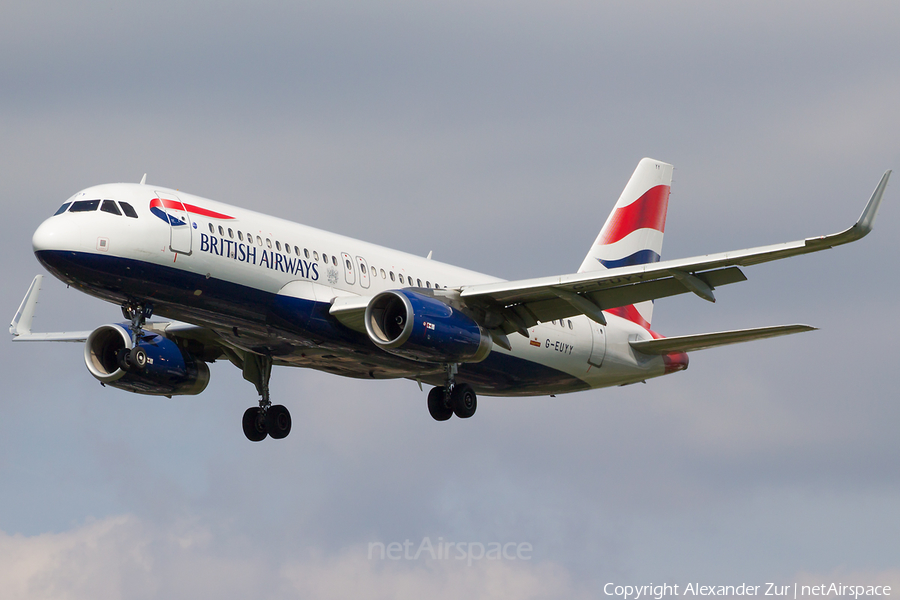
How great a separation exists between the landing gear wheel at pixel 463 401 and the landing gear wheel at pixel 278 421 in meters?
6.38

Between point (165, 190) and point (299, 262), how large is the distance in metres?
4.15

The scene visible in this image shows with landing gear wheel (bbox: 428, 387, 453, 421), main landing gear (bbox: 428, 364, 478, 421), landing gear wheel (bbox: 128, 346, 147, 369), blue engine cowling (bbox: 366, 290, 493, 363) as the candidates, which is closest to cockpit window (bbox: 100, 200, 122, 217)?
landing gear wheel (bbox: 128, 346, 147, 369)

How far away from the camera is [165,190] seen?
35500 mm

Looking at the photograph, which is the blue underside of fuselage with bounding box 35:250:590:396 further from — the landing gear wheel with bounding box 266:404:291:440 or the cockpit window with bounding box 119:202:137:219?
the landing gear wheel with bounding box 266:404:291:440

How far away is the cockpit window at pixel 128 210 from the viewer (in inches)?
1344

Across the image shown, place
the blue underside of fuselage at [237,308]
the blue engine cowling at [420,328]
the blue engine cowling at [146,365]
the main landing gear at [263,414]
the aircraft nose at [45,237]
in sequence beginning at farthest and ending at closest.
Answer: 1. the main landing gear at [263,414]
2. the blue engine cowling at [146,365]
3. the blue engine cowling at [420,328]
4. the blue underside of fuselage at [237,308]
5. the aircraft nose at [45,237]

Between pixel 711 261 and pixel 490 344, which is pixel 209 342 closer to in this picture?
pixel 490 344

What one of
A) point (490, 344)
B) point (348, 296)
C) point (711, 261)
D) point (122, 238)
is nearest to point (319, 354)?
point (348, 296)

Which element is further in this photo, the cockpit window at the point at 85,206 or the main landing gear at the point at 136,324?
the main landing gear at the point at 136,324

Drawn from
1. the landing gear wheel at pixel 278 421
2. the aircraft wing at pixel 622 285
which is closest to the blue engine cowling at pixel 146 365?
the landing gear wheel at pixel 278 421

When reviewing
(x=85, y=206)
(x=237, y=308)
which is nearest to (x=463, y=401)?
(x=237, y=308)

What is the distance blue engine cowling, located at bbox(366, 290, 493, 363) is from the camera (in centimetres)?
3669

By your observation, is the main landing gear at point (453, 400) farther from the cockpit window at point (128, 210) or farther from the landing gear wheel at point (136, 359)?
the cockpit window at point (128, 210)

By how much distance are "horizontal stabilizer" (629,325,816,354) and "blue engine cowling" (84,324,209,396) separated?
50.2 feet
